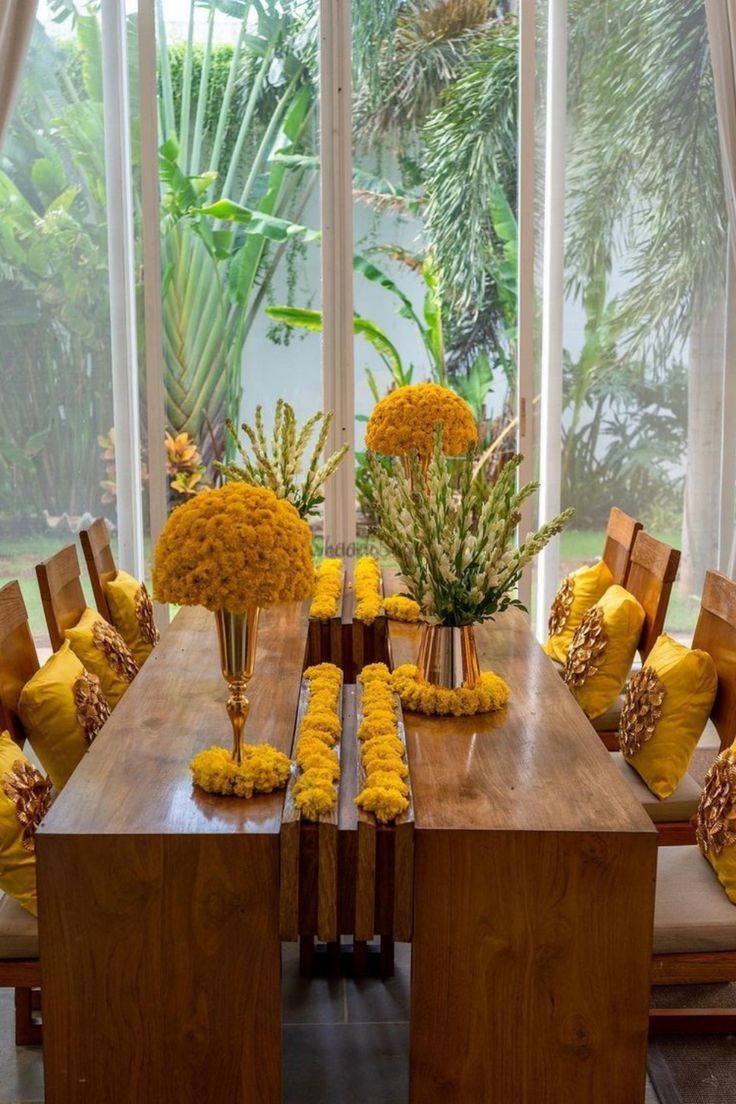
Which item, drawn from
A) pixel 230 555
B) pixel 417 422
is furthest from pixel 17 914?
pixel 417 422

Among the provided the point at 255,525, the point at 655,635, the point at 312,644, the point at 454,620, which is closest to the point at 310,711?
the point at 454,620

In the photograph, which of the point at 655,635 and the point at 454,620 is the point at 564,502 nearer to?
the point at 655,635

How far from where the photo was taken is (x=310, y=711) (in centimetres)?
234

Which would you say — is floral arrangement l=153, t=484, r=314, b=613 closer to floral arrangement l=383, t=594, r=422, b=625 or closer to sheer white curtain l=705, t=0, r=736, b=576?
floral arrangement l=383, t=594, r=422, b=625

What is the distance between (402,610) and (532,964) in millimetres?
1384

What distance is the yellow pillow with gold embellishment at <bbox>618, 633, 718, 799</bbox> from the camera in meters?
2.66

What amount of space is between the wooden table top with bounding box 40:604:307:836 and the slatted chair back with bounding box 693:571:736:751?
2.91 feet

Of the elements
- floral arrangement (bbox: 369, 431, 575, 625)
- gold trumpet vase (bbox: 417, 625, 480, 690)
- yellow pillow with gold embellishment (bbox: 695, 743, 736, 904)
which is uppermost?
floral arrangement (bbox: 369, 431, 575, 625)

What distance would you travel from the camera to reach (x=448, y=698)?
2.46 meters

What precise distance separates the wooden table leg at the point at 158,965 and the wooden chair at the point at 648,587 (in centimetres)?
155

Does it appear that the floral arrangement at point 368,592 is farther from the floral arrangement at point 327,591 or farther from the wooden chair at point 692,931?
the wooden chair at point 692,931

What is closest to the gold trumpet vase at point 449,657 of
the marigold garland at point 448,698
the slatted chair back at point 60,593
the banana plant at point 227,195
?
the marigold garland at point 448,698

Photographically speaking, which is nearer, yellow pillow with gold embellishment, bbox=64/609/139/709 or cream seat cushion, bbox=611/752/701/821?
cream seat cushion, bbox=611/752/701/821

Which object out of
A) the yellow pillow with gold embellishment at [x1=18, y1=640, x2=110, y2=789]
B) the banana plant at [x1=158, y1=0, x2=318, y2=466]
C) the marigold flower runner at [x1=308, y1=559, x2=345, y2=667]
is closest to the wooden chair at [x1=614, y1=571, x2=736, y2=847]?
the marigold flower runner at [x1=308, y1=559, x2=345, y2=667]
